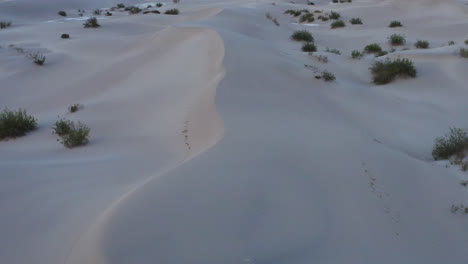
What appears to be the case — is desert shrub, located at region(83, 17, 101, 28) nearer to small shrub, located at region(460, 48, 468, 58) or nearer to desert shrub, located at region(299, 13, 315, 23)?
desert shrub, located at region(299, 13, 315, 23)

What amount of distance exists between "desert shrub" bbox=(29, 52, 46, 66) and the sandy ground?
39 cm

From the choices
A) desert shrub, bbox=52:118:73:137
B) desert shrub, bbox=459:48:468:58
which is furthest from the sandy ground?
desert shrub, bbox=52:118:73:137

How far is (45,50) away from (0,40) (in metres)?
2.62

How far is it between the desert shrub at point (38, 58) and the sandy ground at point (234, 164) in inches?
15.4

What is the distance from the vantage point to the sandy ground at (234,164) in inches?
96.6

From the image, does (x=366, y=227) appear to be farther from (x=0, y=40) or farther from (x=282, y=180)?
(x=0, y=40)

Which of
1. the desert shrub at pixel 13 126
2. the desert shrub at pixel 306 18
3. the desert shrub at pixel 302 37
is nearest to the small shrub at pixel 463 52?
the desert shrub at pixel 302 37

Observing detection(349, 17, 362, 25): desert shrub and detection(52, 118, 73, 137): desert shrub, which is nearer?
detection(52, 118, 73, 137): desert shrub

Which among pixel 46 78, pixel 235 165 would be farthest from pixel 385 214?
pixel 46 78

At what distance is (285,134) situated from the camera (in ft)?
13.7

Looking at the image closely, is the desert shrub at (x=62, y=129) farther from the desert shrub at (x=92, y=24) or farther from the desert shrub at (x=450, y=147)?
the desert shrub at (x=92, y=24)

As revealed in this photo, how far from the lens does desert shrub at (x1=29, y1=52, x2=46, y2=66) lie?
8.58 metres

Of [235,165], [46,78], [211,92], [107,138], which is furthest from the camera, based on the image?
[46,78]

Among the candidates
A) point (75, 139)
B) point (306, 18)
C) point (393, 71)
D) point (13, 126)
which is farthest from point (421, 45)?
point (13, 126)
